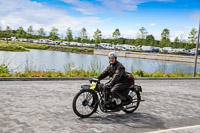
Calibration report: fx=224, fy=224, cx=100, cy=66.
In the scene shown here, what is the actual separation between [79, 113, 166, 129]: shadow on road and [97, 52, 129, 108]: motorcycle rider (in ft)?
1.29

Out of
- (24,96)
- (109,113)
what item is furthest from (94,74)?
(109,113)

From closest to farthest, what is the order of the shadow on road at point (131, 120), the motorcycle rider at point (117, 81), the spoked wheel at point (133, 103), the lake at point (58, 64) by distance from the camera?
1. the shadow on road at point (131, 120)
2. the motorcycle rider at point (117, 81)
3. the spoked wheel at point (133, 103)
4. the lake at point (58, 64)

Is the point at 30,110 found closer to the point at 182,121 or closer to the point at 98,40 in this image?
the point at 182,121

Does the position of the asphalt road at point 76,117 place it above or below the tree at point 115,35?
below

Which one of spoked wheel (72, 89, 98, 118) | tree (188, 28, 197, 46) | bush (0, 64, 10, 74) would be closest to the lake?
bush (0, 64, 10, 74)

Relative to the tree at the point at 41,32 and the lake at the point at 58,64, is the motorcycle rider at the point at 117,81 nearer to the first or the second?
the lake at the point at 58,64

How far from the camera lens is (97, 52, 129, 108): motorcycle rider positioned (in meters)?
5.64

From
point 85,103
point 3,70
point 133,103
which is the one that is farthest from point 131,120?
point 3,70

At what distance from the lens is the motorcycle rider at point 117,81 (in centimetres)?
564

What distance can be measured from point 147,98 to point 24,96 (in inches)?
175

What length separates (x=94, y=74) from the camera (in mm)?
14203

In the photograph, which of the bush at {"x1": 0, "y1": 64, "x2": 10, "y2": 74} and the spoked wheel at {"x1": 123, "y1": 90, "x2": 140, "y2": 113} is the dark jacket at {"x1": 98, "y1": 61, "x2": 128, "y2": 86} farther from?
the bush at {"x1": 0, "y1": 64, "x2": 10, "y2": 74}

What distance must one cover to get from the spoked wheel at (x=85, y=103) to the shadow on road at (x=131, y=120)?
0.56 ft

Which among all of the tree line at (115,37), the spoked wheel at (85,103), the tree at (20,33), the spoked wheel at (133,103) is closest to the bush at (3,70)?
the spoked wheel at (85,103)
